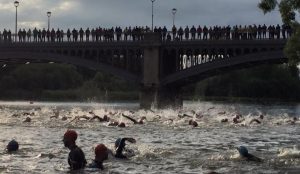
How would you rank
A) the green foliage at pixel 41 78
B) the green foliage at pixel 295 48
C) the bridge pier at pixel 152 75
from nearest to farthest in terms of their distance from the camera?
the green foliage at pixel 295 48 < the bridge pier at pixel 152 75 < the green foliage at pixel 41 78

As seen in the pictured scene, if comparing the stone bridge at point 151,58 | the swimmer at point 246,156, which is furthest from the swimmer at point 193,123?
the stone bridge at point 151,58

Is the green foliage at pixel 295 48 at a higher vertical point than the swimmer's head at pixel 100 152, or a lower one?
higher

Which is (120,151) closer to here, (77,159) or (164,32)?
(77,159)

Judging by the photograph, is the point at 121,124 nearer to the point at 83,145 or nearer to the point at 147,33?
the point at 83,145

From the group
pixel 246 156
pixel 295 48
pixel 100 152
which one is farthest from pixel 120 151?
pixel 295 48

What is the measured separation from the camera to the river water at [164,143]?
2322cm

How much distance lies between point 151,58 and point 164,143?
42955 millimetres

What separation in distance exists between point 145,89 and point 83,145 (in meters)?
44.6

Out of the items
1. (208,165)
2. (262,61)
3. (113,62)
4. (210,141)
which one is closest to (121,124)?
(210,141)

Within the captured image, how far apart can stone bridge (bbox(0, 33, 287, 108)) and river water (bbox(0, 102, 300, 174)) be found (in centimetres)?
1717

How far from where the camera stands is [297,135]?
39.0 metres

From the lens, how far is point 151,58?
245 ft

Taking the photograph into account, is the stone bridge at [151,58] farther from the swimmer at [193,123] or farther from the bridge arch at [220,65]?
the swimmer at [193,123]

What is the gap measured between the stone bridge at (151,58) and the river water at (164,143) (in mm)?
17169
